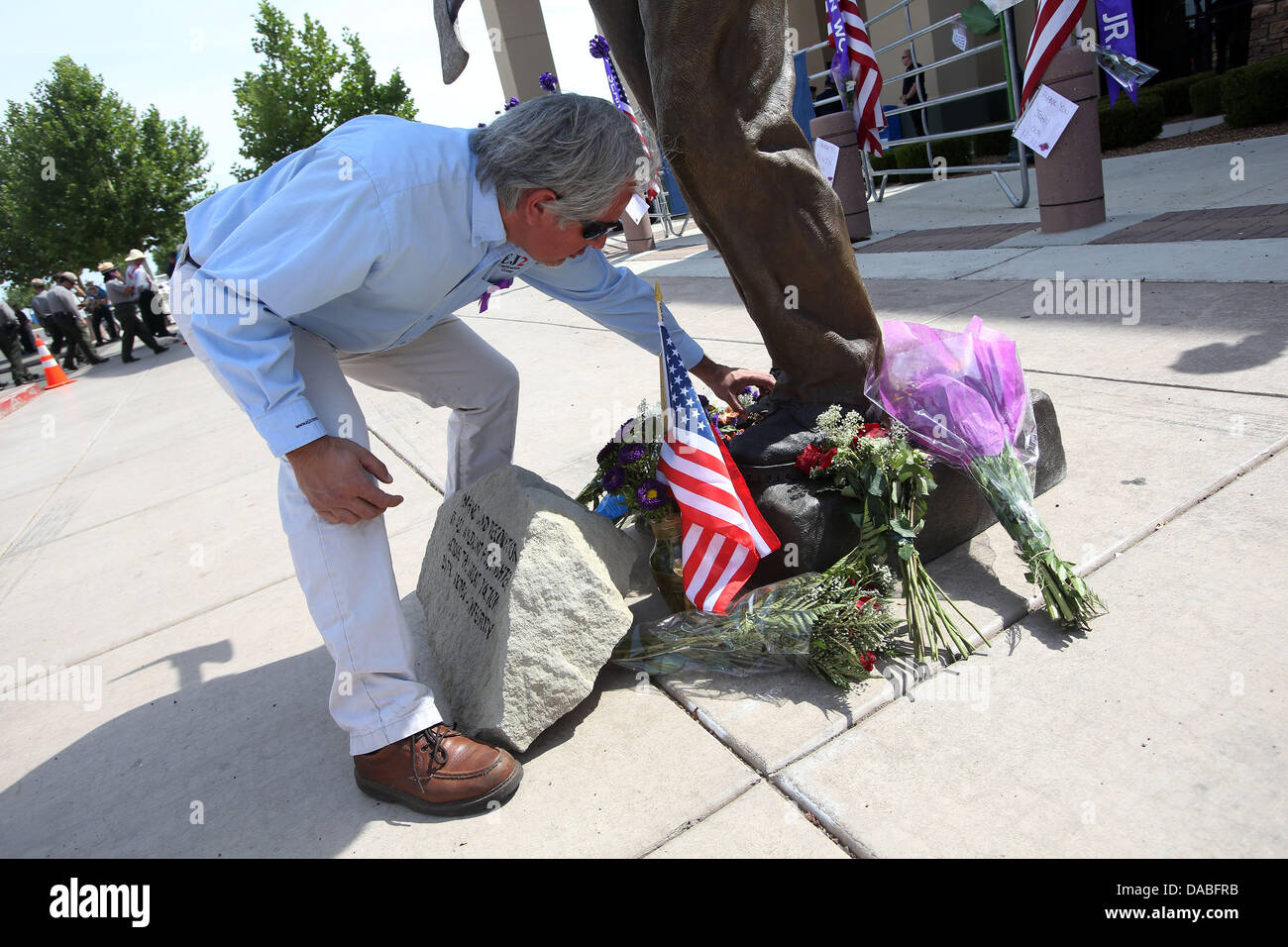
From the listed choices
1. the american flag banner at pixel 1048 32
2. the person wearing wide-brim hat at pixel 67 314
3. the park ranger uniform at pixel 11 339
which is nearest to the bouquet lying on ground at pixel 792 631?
the american flag banner at pixel 1048 32

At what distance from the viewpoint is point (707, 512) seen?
2.47 metres

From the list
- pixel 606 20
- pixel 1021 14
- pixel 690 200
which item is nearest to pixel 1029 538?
pixel 690 200

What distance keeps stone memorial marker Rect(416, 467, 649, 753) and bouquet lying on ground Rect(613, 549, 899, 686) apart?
193mm

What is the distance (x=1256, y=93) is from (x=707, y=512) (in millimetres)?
9771

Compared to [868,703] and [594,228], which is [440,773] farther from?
[594,228]

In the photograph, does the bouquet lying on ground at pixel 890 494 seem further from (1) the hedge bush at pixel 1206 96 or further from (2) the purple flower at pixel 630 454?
(1) the hedge bush at pixel 1206 96

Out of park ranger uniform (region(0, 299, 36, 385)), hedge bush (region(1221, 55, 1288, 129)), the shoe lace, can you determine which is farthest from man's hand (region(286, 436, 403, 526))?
park ranger uniform (region(0, 299, 36, 385))

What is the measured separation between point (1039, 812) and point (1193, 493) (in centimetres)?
146

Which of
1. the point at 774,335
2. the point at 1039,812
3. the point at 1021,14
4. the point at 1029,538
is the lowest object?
the point at 1039,812

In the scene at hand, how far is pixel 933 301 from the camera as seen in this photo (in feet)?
18.2

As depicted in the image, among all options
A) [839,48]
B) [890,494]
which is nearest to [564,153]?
[890,494]

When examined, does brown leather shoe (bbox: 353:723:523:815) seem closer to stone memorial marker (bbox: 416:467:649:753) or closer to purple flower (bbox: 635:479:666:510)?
stone memorial marker (bbox: 416:467:649:753)

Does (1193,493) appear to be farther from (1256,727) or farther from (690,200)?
(690,200)

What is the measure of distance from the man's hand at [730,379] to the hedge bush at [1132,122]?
9808 mm
